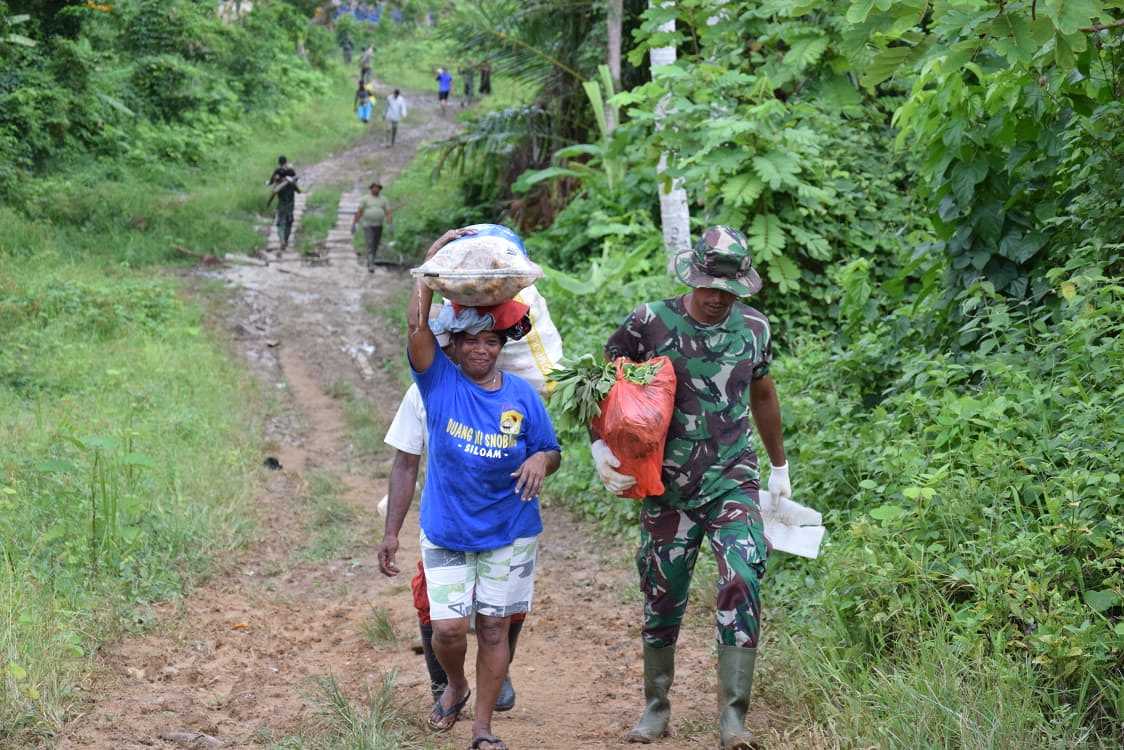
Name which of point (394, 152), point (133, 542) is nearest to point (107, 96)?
point (394, 152)

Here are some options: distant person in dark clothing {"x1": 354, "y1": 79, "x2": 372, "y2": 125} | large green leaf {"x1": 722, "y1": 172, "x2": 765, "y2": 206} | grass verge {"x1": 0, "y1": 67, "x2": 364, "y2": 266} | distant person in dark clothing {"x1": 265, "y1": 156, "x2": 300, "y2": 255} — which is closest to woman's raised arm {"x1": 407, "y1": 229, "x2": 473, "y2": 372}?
large green leaf {"x1": 722, "y1": 172, "x2": 765, "y2": 206}

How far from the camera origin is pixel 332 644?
22.0ft

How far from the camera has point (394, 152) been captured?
31.0 metres

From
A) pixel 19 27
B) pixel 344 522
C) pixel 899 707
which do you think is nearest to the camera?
pixel 899 707

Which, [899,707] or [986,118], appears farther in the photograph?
[986,118]

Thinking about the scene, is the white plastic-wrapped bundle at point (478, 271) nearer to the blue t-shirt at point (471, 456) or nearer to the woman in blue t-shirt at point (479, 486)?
the woman in blue t-shirt at point (479, 486)

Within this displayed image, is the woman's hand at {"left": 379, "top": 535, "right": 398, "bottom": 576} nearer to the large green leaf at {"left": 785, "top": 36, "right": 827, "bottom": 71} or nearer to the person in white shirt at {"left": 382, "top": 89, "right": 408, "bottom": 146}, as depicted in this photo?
the large green leaf at {"left": 785, "top": 36, "right": 827, "bottom": 71}

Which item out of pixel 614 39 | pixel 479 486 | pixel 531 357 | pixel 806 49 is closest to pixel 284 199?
pixel 614 39

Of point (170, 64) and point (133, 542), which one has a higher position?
point (170, 64)

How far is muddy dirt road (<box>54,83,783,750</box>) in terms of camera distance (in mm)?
5164

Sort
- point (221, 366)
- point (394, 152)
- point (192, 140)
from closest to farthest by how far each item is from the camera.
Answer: point (221, 366) < point (192, 140) < point (394, 152)

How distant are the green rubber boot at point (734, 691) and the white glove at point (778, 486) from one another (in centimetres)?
87

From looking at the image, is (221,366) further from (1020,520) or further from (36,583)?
(1020,520)

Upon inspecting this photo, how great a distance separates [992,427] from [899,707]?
69.8 inches
